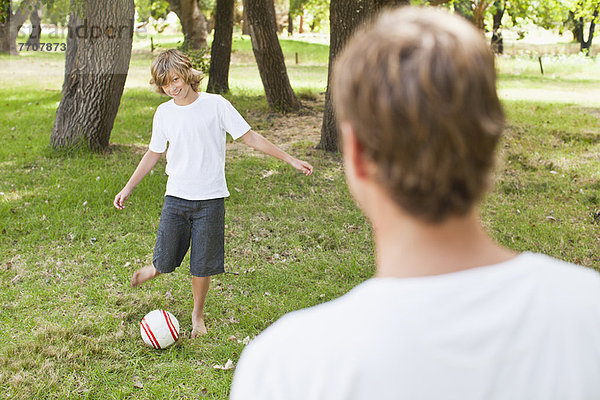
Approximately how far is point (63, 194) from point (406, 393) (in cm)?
710

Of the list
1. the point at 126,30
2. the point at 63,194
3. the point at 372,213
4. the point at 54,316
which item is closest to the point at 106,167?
the point at 63,194

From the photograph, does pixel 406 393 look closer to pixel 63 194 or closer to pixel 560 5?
pixel 63 194

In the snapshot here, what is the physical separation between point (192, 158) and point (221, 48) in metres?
10.8

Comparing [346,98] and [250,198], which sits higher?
[346,98]

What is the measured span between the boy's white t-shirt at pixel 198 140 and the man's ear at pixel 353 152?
3073 millimetres

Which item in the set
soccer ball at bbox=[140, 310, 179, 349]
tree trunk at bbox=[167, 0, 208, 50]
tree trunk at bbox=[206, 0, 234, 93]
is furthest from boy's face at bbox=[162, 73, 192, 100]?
tree trunk at bbox=[167, 0, 208, 50]

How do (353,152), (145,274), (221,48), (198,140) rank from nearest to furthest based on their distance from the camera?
(353,152) < (198,140) < (145,274) < (221,48)

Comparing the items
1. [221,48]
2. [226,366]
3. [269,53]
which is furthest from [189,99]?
[221,48]

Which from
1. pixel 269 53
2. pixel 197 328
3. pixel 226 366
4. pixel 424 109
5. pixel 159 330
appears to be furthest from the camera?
pixel 269 53

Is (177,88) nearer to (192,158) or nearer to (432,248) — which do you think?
(192,158)

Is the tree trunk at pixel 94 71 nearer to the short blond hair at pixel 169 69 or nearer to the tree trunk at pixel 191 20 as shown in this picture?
the short blond hair at pixel 169 69

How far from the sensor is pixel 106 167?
849cm

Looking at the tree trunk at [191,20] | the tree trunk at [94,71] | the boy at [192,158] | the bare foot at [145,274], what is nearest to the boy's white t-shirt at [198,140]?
the boy at [192,158]

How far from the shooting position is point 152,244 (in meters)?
6.13
